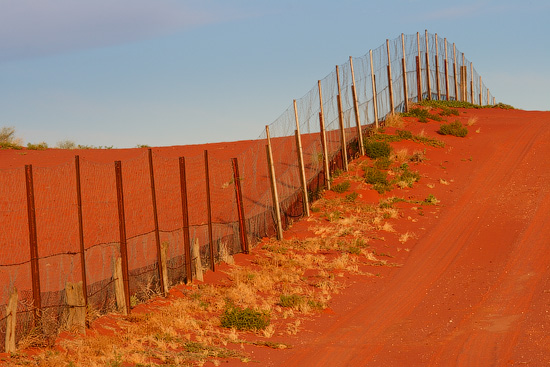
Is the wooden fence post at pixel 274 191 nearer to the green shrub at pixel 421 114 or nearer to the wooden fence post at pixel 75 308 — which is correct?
the wooden fence post at pixel 75 308

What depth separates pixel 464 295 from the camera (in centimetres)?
1388

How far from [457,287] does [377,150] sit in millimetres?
12384

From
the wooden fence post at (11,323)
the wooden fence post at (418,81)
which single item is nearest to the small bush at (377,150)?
the wooden fence post at (418,81)

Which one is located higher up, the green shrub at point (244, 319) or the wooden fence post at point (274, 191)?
the wooden fence post at point (274, 191)

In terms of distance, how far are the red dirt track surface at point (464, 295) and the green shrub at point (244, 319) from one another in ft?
2.61

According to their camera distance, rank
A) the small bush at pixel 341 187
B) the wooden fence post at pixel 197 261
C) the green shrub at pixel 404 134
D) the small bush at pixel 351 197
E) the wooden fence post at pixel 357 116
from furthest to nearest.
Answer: the green shrub at pixel 404 134 → the wooden fence post at pixel 357 116 → the small bush at pixel 341 187 → the small bush at pixel 351 197 → the wooden fence post at pixel 197 261

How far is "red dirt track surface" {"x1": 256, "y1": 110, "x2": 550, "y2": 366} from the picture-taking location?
411 inches

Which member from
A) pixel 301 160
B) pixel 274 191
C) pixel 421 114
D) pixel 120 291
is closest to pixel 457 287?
pixel 274 191

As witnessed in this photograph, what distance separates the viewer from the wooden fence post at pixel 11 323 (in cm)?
973

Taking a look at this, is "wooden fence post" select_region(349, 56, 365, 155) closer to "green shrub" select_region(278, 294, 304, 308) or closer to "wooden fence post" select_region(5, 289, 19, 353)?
"green shrub" select_region(278, 294, 304, 308)

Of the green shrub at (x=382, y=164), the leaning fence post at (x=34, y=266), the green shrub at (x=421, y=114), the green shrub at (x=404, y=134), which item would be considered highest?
the green shrub at (x=421, y=114)

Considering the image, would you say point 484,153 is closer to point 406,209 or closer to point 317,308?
point 406,209

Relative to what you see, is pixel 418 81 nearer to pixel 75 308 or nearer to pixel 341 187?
pixel 341 187

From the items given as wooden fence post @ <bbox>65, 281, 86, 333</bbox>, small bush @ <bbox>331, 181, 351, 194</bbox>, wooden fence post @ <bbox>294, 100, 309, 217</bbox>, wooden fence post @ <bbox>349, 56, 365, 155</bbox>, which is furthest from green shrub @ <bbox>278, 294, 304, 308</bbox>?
wooden fence post @ <bbox>349, 56, 365, 155</bbox>
